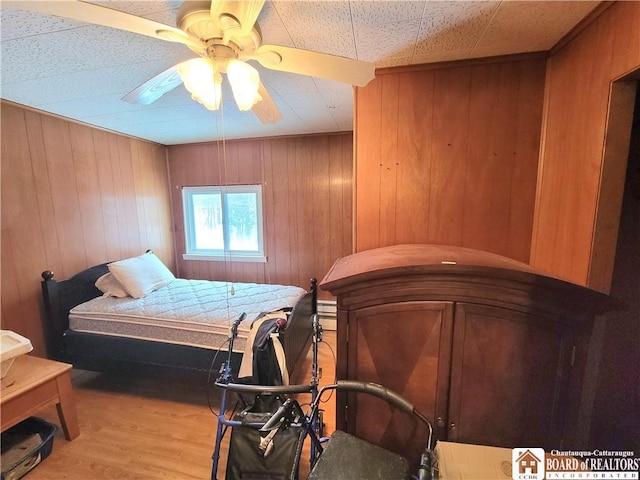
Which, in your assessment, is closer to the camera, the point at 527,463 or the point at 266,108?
the point at 527,463

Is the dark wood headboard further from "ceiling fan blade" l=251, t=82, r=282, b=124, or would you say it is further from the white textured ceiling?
"ceiling fan blade" l=251, t=82, r=282, b=124

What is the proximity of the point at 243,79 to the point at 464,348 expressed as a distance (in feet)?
4.67

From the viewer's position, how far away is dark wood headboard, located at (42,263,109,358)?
2359 millimetres

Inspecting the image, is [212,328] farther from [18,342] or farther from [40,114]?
[40,114]

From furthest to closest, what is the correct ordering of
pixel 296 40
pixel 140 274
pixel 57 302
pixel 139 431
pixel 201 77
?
pixel 140 274, pixel 57 302, pixel 139 431, pixel 296 40, pixel 201 77

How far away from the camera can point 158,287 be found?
296cm

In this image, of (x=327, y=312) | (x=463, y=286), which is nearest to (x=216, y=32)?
(x=463, y=286)

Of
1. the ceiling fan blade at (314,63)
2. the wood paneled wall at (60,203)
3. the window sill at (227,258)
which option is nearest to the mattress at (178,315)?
the wood paneled wall at (60,203)

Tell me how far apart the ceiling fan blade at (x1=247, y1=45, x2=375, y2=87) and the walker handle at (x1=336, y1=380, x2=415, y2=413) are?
49.6 inches

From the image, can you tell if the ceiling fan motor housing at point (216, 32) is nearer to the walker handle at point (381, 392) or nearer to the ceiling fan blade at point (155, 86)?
the ceiling fan blade at point (155, 86)

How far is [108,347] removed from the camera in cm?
232

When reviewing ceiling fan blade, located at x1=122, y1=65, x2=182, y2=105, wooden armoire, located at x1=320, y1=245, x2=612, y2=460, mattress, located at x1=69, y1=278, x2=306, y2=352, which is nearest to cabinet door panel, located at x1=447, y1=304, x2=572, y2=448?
wooden armoire, located at x1=320, y1=245, x2=612, y2=460

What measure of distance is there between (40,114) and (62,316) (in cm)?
173

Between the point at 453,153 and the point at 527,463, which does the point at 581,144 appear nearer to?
the point at 453,153
